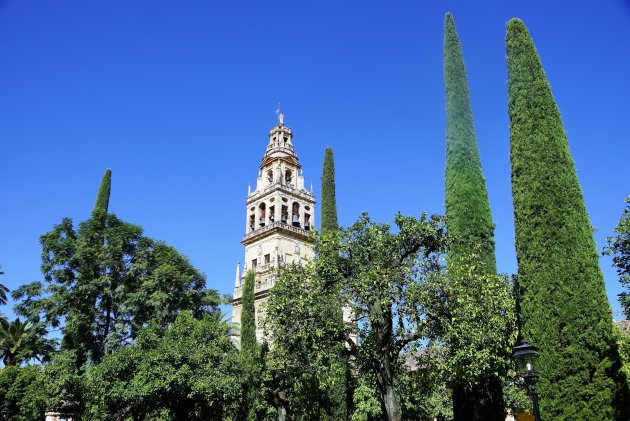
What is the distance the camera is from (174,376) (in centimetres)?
2292

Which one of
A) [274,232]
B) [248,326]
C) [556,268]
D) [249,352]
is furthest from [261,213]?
[556,268]

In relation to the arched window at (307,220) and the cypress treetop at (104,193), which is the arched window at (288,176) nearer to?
the arched window at (307,220)

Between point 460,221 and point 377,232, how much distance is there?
15.4ft

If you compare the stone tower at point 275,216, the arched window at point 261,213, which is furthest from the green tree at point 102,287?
the arched window at point 261,213

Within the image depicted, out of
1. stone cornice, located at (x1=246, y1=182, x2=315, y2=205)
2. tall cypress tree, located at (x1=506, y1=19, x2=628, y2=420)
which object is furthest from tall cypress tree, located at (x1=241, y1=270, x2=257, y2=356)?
tall cypress tree, located at (x1=506, y1=19, x2=628, y2=420)

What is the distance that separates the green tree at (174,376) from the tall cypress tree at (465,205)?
1106 cm

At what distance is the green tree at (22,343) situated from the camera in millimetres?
31656

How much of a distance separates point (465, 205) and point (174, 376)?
14.5 meters

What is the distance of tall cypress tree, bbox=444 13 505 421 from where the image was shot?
1891 cm

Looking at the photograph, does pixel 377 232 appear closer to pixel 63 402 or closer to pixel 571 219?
pixel 571 219

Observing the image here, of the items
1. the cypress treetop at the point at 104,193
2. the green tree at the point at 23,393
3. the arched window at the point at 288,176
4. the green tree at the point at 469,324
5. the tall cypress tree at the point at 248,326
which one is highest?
the arched window at the point at 288,176

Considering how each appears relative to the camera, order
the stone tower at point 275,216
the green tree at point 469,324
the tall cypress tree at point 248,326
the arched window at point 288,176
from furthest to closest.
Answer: the arched window at point 288,176
the stone tower at point 275,216
the tall cypress tree at point 248,326
the green tree at point 469,324

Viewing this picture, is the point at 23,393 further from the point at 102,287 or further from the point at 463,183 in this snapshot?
the point at 463,183

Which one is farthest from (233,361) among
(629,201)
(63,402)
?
(629,201)
